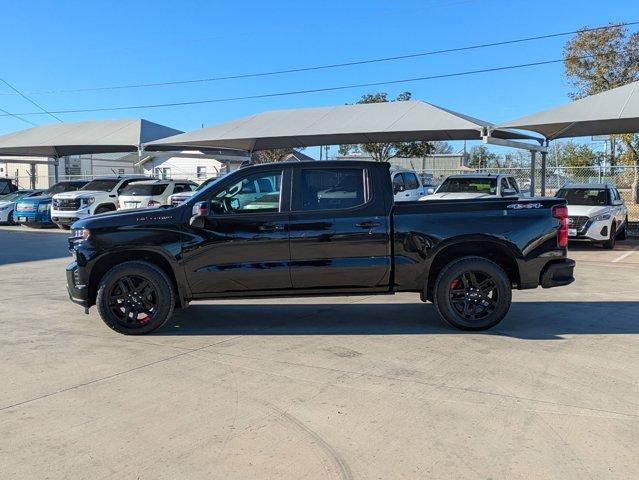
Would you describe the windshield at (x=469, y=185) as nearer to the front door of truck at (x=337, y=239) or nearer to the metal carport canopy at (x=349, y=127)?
the metal carport canopy at (x=349, y=127)

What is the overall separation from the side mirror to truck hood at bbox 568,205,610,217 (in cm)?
1056

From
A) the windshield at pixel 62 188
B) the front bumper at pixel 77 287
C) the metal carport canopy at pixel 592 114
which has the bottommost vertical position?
the front bumper at pixel 77 287

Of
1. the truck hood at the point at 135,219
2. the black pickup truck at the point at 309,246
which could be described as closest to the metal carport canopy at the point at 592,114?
the black pickup truck at the point at 309,246

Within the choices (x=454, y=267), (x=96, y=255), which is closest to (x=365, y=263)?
(x=454, y=267)

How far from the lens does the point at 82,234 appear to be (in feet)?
21.0

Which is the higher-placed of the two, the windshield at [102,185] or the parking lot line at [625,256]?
the windshield at [102,185]

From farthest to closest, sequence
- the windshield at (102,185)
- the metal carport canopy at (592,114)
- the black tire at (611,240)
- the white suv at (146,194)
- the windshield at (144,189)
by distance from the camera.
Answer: the windshield at (102,185)
the windshield at (144,189)
the white suv at (146,194)
the metal carport canopy at (592,114)
the black tire at (611,240)

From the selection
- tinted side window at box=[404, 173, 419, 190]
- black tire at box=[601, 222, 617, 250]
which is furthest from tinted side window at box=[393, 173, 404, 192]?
black tire at box=[601, 222, 617, 250]

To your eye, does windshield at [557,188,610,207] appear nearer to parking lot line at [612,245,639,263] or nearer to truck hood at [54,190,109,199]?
parking lot line at [612,245,639,263]

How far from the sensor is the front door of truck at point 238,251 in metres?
6.31

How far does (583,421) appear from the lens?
13.6 ft

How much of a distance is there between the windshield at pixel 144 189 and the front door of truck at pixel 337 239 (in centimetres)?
1334

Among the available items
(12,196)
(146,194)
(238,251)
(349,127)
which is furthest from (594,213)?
(12,196)

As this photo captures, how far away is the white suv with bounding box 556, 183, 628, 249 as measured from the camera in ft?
45.8
